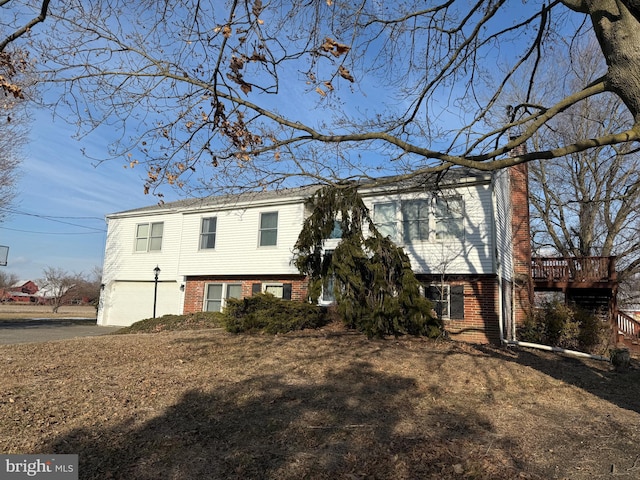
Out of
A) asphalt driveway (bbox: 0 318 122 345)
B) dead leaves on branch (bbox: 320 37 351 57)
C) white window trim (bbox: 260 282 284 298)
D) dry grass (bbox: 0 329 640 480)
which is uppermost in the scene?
dead leaves on branch (bbox: 320 37 351 57)

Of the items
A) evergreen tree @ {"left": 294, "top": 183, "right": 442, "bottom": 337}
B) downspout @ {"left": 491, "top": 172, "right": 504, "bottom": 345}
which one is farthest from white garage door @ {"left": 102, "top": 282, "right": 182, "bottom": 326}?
downspout @ {"left": 491, "top": 172, "right": 504, "bottom": 345}

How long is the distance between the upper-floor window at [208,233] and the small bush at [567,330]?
12061 mm

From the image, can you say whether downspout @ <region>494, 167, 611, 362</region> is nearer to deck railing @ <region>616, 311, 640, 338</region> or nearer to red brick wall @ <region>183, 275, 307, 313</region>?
red brick wall @ <region>183, 275, 307, 313</region>

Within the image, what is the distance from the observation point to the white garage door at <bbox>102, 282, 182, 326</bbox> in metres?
18.9

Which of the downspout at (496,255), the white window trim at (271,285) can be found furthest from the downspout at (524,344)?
the white window trim at (271,285)

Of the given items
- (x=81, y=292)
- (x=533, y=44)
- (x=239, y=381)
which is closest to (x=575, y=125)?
(x=533, y=44)

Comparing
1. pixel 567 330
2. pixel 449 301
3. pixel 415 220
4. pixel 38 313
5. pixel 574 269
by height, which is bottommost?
pixel 38 313

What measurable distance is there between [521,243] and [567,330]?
5718mm

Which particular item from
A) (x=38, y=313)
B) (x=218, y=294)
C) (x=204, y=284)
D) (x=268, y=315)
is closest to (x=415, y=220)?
(x=268, y=315)

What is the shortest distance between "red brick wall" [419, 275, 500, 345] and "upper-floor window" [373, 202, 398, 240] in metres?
2.75

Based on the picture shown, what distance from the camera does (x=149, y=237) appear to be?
19688 mm

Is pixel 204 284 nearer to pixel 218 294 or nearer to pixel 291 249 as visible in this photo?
pixel 218 294

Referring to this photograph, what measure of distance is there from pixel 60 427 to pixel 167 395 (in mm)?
1294

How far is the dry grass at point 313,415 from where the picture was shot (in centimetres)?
339
